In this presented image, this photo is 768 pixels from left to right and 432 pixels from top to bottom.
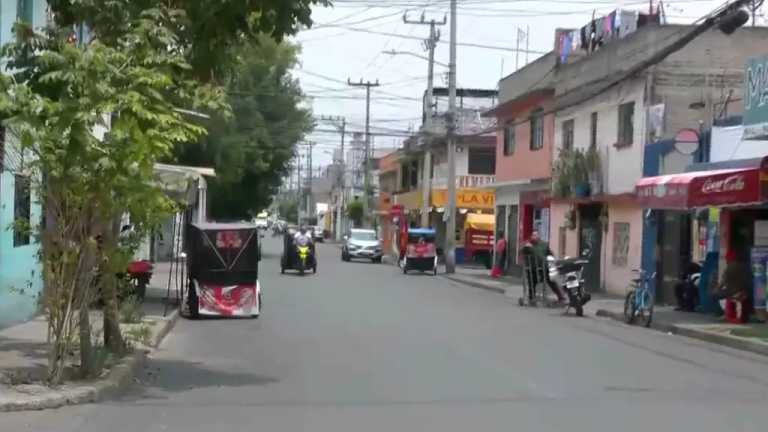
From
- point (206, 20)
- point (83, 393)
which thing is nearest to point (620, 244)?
point (206, 20)

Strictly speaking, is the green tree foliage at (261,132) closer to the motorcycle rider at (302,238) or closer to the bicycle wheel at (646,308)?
the motorcycle rider at (302,238)

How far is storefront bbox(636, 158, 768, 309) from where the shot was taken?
20.2m


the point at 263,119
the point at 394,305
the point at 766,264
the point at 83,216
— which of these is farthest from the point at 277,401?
the point at 263,119

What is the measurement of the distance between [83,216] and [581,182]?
25.6m

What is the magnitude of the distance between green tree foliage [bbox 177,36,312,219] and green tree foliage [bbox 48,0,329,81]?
35555 millimetres

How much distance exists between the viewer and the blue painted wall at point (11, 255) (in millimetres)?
15562

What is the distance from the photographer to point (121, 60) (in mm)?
10922

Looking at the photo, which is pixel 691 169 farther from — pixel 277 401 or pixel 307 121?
pixel 307 121

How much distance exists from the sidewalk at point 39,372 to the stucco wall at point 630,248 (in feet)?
54.3

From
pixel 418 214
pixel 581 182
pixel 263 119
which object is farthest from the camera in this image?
pixel 418 214

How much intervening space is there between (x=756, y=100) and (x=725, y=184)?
162 cm

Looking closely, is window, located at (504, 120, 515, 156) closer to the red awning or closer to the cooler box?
the cooler box

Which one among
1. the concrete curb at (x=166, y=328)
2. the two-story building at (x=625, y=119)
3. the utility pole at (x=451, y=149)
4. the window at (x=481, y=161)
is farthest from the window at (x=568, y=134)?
the window at (x=481, y=161)

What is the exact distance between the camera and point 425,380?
13.0 meters
